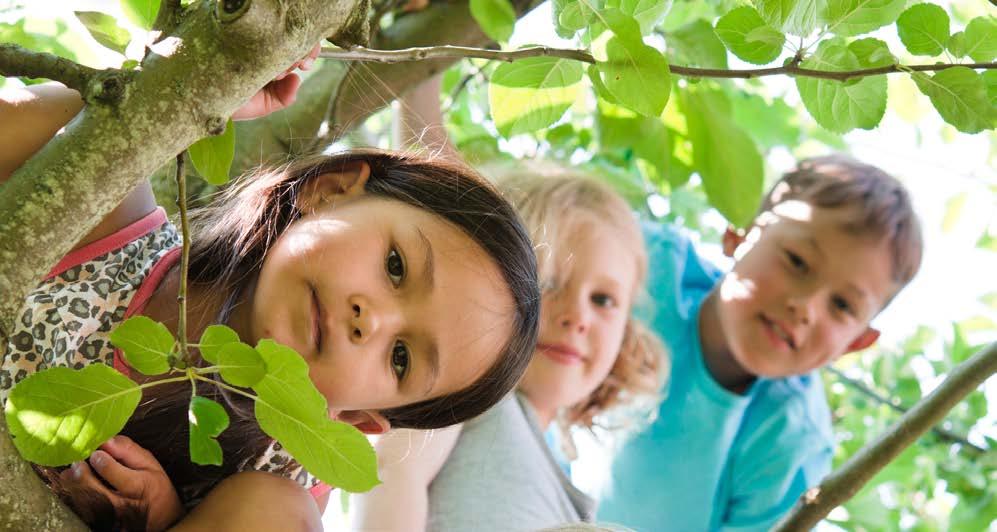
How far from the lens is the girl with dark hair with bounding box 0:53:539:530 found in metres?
1.04

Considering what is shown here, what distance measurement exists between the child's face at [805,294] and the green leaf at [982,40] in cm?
168

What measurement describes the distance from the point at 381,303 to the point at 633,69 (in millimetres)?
449

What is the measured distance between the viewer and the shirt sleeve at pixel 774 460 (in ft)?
8.27

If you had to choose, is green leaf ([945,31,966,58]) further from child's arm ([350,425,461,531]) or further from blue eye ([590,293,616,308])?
blue eye ([590,293,616,308])

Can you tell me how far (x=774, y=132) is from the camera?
8.25 feet

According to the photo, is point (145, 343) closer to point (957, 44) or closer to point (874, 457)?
point (957, 44)

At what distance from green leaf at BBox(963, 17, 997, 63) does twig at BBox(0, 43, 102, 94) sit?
0.64 m

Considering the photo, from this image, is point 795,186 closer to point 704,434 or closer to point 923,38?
point 704,434

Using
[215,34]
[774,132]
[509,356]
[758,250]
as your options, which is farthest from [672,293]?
[215,34]

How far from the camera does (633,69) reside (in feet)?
2.52

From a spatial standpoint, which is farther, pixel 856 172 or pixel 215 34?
pixel 856 172

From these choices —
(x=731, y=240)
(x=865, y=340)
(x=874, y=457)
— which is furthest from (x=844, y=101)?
(x=865, y=340)

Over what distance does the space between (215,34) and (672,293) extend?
7.83 ft

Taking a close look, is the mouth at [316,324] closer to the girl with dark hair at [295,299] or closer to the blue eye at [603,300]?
the girl with dark hair at [295,299]
